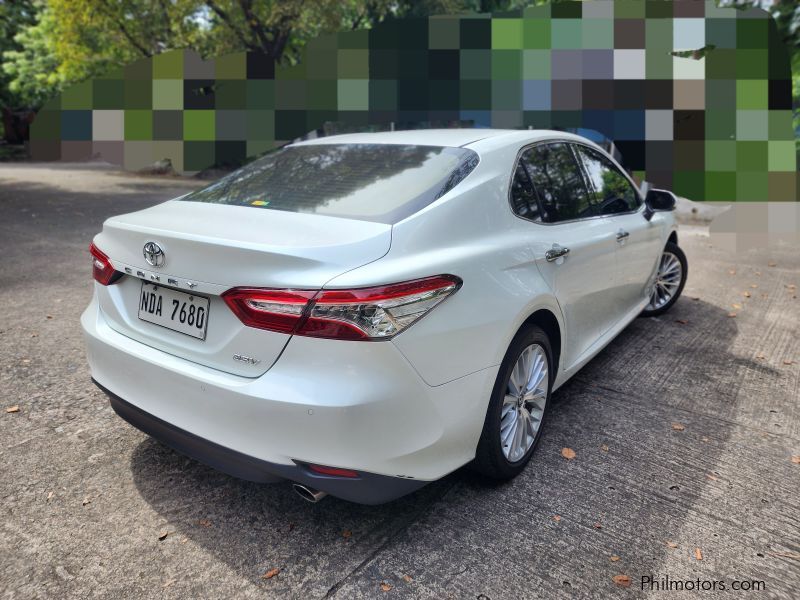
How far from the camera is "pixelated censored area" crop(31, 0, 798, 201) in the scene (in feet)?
40.1

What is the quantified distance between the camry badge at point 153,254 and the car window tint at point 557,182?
186 centimetres

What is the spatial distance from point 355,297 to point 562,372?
174 cm

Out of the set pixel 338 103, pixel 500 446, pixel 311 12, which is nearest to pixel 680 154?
pixel 338 103

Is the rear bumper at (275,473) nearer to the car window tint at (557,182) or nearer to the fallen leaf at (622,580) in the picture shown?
the fallen leaf at (622,580)

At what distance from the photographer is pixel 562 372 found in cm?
344

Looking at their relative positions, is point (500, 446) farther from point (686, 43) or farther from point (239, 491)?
point (686, 43)

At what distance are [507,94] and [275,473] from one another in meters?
16.8

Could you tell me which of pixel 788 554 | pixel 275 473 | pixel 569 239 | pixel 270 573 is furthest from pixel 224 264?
pixel 788 554

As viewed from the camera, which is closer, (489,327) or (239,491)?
(489,327)

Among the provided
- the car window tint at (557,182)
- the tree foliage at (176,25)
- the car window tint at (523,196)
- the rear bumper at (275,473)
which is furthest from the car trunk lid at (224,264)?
the tree foliage at (176,25)

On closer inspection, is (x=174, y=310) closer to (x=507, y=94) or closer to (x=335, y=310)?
(x=335, y=310)

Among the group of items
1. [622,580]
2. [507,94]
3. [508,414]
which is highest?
[507,94]

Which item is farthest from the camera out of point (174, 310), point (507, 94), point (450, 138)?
point (507, 94)

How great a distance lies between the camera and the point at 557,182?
11.6ft
